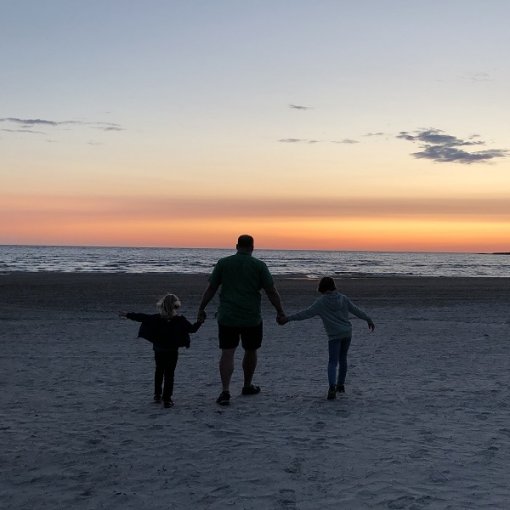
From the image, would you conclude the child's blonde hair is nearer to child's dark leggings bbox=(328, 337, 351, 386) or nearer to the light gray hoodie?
the light gray hoodie

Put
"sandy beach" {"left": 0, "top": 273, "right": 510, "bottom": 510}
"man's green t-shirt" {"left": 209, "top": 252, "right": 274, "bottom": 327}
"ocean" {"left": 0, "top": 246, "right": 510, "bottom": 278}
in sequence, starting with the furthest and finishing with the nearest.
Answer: "ocean" {"left": 0, "top": 246, "right": 510, "bottom": 278} → "man's green t-shirt" {"left": 209, "top": 252, "right": 274, "bottom": 327} → "sandy beach" {"left": 0, "top": 273, "right": 510, "bottom": 510}

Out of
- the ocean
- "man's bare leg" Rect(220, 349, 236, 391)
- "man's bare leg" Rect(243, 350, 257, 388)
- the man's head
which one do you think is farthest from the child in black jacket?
the ocean

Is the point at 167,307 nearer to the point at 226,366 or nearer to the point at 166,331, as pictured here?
the point at 166,331

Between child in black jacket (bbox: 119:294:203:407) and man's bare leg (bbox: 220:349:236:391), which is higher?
child in black jacket (bbox: 119:294:203:407)

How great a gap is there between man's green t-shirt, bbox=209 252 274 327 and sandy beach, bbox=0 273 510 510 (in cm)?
105

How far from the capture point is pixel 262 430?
6238mm

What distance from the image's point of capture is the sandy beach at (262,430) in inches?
182

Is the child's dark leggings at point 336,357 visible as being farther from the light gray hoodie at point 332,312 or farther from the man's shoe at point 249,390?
the man's shoe at point 249,390

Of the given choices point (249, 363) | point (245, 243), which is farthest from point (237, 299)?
point (249, 363)

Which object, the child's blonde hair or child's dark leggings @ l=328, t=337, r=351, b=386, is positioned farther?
child's dark leggings @ l=328, t=337, r=351, b=386

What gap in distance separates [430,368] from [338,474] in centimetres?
533

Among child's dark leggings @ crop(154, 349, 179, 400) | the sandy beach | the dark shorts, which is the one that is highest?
the dark shorts

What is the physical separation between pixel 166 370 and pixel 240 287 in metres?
1.31

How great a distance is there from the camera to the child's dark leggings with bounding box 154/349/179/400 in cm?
712
